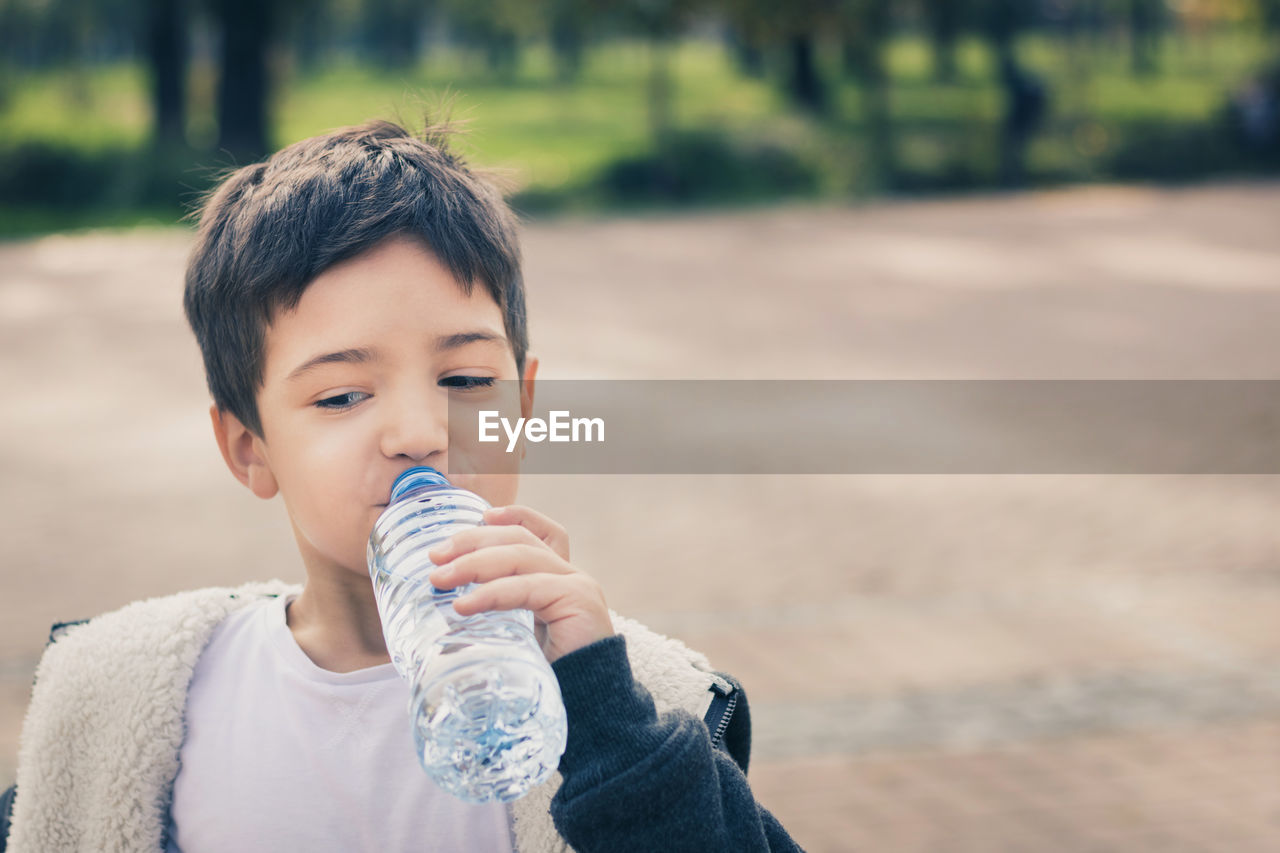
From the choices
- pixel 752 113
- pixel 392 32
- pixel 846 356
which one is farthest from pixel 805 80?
pixel 392 32

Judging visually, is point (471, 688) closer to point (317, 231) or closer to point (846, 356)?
point (317, 231)

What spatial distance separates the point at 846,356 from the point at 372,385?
10.9 m

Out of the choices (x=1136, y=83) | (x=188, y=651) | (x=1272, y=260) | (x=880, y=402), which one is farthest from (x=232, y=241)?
(x=1136, y=83)

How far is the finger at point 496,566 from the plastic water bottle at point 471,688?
49 mm

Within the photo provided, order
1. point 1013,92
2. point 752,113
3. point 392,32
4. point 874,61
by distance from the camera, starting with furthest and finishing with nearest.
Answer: point 392,32, point 752,113, point 1013,92, point 874,61

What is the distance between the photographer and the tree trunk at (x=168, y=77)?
1134 inches

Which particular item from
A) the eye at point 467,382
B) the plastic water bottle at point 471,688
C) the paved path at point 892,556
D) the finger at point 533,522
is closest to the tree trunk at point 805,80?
the paved path at point 892,556

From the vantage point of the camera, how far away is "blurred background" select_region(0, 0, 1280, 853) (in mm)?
4641

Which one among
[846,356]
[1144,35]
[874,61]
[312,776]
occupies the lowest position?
[846,356]

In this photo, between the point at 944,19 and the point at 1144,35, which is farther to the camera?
the point at 1144,35

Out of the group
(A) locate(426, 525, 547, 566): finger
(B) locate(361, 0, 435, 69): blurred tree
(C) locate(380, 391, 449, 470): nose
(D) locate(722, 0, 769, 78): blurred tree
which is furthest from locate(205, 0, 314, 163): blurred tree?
(A) locate(426, 525, 547, 566): finger

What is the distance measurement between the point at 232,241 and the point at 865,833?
3.05m

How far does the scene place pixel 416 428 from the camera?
1.58 metres

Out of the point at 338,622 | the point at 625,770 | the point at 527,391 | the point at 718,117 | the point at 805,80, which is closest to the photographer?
the point at 625,770
